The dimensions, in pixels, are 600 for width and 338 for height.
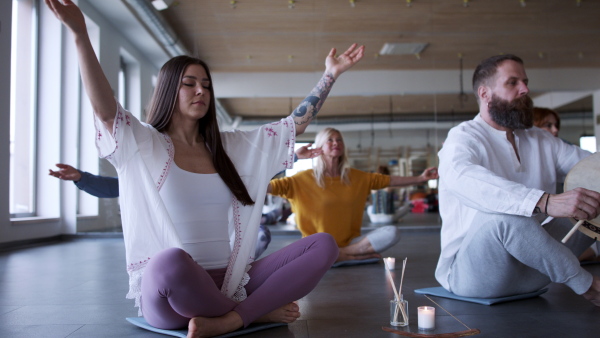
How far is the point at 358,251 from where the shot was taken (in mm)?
4523

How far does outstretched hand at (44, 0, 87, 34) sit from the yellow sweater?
108 inches

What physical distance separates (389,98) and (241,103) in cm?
272

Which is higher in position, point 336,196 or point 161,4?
point 161,4

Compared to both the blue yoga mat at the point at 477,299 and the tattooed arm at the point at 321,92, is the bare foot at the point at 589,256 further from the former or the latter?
the tattooed arm at the point at 321,92

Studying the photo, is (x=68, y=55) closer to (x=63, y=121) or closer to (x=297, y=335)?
(x=63, y=121)

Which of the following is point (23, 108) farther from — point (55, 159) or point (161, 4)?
point (161, 4)

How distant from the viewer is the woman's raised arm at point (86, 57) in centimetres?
168

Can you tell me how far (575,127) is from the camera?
945cm

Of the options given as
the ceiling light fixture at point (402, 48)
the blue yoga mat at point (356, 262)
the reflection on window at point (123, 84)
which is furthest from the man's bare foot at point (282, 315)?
the reflection on window at point (123, 84)

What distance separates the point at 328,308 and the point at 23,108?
5786mm

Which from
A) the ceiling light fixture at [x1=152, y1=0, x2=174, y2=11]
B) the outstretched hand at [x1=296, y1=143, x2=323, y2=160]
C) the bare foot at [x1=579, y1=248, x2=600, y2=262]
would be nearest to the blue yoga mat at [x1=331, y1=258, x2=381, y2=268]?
the outstretched hand at [x1=296, y1=143, x2=323, y2=160]

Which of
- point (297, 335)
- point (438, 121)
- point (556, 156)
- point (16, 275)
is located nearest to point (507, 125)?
point (556, 156)

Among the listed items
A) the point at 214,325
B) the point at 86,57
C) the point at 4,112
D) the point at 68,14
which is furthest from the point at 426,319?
the point at 4,112

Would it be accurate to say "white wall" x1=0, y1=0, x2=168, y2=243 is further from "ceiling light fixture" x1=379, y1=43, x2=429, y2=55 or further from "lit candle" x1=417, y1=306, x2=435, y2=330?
"lit candle" x1=417, y1=306, x2=435, y2=330
